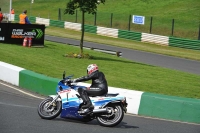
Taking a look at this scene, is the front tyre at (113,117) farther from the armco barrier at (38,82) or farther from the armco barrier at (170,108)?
the armco barrier at (38,82)

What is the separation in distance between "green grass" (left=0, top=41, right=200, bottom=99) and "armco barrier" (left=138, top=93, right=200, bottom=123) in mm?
2503

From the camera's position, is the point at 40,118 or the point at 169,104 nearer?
the point at 40,118

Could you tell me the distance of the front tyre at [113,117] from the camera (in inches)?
458

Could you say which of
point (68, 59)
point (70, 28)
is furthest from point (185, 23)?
point (68, 59)

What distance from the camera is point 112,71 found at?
21797 millimetres

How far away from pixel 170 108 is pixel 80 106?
109 inches

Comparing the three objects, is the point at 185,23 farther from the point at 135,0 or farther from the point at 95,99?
the point at 95,99

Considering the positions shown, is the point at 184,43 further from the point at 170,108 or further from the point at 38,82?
the point at 170,108

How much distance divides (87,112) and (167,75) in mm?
10955

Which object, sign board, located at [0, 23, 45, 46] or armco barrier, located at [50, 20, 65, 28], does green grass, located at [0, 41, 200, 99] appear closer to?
sign board, located at [0, 23, 45, 46]

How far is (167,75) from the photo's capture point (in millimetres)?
22344

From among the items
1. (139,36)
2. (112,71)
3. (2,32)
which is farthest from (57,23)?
(112,71)

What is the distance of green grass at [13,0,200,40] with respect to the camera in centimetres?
4690

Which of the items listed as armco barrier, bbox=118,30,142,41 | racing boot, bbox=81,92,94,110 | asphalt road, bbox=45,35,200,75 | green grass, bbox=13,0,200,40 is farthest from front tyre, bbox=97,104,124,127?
green grass, bbox=13,0,200,40
